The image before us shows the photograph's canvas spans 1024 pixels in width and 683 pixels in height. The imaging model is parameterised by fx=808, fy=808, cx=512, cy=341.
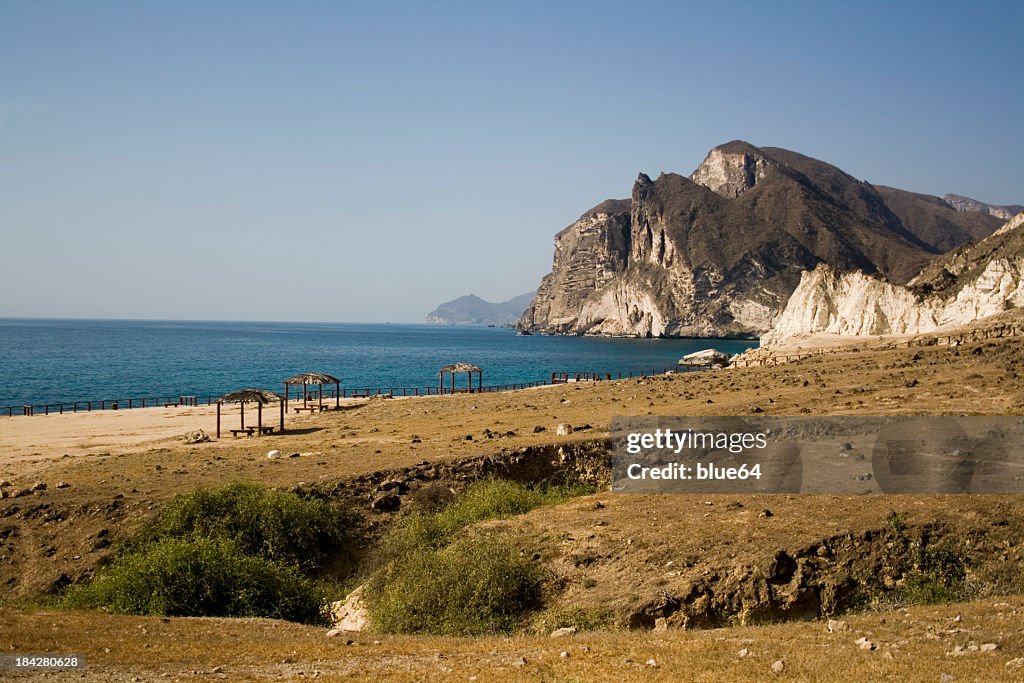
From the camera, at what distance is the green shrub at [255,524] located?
1764 cm

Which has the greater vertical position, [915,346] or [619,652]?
[915,346]

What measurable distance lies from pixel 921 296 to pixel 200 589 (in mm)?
77524

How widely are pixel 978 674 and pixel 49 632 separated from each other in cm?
1151

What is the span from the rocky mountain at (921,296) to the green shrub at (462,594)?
5373 centimetres

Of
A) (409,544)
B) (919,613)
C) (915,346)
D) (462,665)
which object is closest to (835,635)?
(919,613)

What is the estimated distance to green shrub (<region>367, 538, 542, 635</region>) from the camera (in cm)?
1391

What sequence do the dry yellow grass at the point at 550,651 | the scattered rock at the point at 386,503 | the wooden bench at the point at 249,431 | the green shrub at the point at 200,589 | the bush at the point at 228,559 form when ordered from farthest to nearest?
the wooden bench at the point at 249,431, the scattered rock at the point at 386,503, the bush at the point at 228,559, the green shrub at the point at 200,589, the dry yellow grass at the point at 550,651

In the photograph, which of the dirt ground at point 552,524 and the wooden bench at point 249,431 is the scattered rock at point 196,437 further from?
the wooden bench at point 249,431

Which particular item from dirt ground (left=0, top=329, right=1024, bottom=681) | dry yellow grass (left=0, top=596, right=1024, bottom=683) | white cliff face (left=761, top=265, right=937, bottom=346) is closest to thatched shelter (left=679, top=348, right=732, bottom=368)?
white cliff face (left=761, top=265, right=937, bottom=346)

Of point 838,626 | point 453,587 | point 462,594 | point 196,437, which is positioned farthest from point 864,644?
point 196,437

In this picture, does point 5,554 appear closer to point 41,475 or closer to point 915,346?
point 41,475

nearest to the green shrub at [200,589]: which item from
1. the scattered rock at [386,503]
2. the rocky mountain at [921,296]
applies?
the scattered rock at [386,503]

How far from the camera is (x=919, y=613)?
11.4 metres

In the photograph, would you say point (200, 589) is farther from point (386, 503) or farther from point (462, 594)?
point (386, 503)
